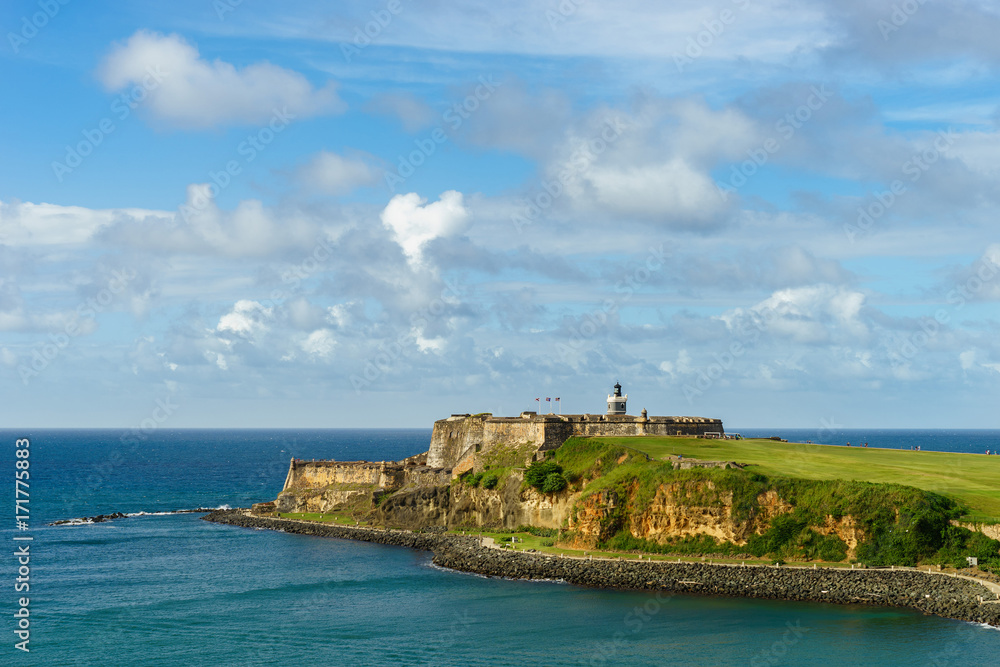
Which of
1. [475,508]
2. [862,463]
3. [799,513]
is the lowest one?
[475,508]

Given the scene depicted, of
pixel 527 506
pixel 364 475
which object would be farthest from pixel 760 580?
pixel 364 475

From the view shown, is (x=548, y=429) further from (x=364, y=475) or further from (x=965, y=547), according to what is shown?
(x=965, y=547)

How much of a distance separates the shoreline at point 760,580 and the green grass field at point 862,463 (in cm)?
790

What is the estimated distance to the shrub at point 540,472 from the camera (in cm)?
8281

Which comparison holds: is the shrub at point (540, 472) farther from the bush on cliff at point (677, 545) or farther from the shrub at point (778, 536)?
the shrub at point (778, 536)

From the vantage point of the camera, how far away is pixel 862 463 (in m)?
76.8

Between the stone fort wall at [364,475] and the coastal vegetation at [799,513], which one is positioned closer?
the coastal vegetation at [799,513]

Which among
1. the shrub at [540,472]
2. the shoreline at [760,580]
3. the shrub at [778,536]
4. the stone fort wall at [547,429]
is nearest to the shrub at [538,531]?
the shrub at [540,472]

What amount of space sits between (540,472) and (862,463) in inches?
1060

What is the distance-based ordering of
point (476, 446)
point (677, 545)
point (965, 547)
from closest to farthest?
point (965, 547)
point (677, 545)
point (476, 446)

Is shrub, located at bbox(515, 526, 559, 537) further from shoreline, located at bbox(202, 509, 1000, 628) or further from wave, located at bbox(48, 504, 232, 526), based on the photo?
wave, located at bbox(48, 504, 232, 526)

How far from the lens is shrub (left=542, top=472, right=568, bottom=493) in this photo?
8112cm

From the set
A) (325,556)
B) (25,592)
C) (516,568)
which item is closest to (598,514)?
(516,568)

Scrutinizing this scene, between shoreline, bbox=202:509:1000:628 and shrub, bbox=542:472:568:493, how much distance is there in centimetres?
837
